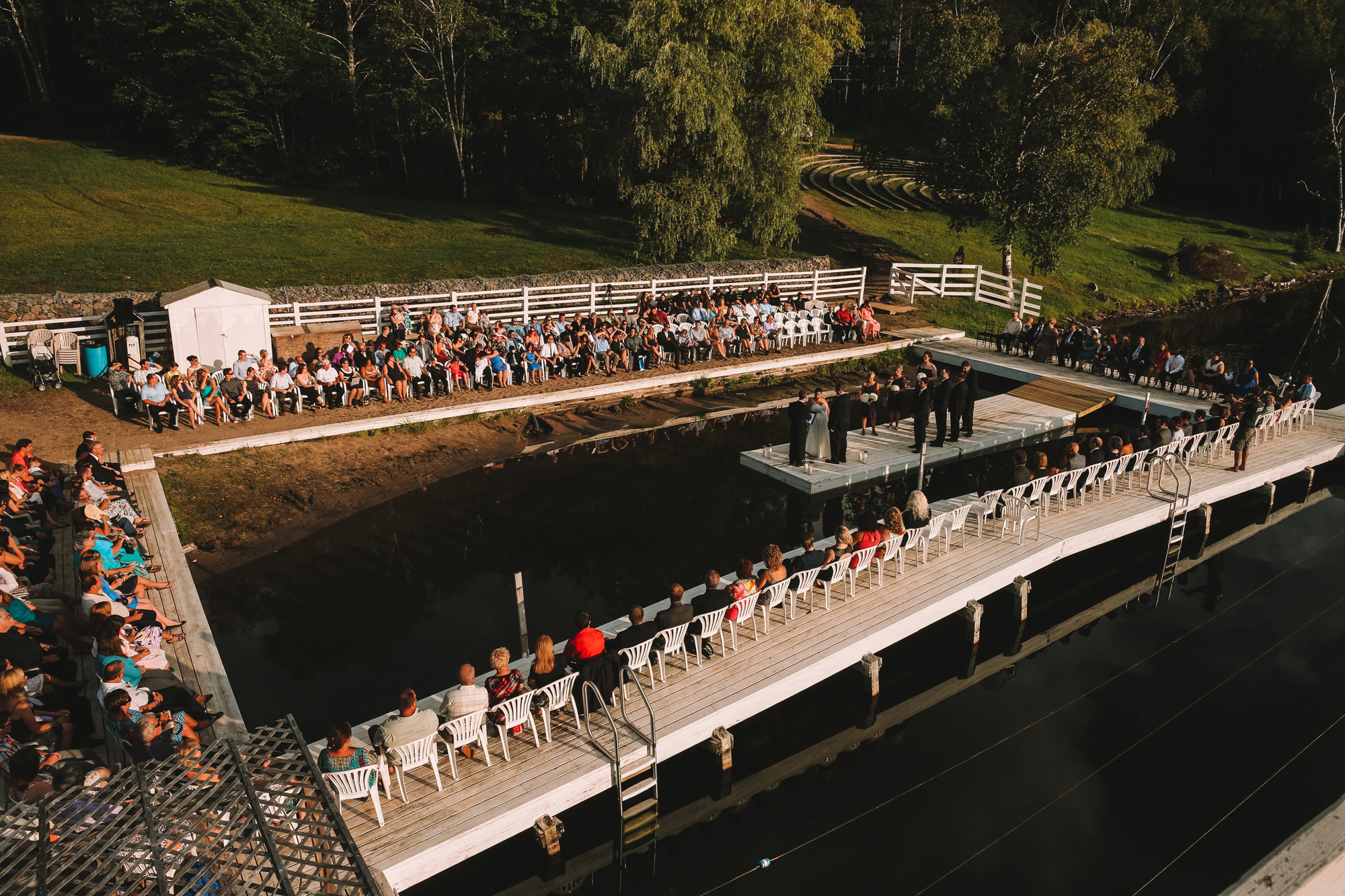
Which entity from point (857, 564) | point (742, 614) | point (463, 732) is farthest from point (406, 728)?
point (857, 564)

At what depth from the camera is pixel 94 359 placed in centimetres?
1794

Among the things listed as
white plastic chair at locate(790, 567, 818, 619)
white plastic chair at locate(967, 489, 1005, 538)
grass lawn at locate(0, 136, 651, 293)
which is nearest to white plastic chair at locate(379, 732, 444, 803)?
white plastic chair at locate(790, 567, 818, 619)

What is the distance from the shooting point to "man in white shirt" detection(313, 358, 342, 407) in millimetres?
17516

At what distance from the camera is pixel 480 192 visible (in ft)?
137

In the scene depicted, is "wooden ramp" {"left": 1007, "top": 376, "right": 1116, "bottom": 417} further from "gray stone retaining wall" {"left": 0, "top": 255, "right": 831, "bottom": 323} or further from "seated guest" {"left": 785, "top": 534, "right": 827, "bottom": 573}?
"seated guest" {"left": 785, "top": 534, "right": 827, "bottom": 573}

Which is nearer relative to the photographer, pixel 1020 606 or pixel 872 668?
pixel 872 668

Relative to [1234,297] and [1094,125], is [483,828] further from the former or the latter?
[1234,297]

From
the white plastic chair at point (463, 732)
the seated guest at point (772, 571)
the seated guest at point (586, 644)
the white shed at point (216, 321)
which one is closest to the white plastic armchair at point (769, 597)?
the seated guest at point (772, 571)

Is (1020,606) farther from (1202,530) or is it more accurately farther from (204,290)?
(204,290)

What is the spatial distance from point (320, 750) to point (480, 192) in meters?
36.9

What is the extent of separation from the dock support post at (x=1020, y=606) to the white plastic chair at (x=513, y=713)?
22.6ft

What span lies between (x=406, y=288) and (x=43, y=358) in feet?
25.9

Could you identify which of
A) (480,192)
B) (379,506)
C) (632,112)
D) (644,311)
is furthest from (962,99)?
(379,506)

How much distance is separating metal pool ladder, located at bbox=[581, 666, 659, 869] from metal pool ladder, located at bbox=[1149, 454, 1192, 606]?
8.77 m
